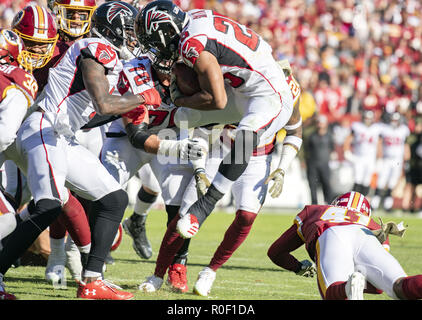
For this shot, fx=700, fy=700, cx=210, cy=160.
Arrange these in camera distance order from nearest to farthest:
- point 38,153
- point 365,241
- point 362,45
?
1. point 365,241
2. point 38,153
3. point 362,45

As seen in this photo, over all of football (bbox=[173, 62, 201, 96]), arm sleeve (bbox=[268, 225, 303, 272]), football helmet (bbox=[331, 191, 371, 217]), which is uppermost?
football (bbox=[173, 62, 201, 96])

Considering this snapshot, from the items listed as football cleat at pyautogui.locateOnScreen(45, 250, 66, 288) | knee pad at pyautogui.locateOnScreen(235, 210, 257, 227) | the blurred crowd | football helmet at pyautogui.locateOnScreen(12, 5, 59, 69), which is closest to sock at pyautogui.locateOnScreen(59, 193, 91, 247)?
football cleat at pyautogui.locateOnScreen(45, 250, 66, 288)

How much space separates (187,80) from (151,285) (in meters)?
1.45

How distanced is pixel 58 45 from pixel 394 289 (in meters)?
3.10

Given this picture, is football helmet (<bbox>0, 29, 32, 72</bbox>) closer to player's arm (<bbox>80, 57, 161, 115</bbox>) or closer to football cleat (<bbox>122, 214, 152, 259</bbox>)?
player's arm (<bbox>80, 57, 161, 115</bbox>)

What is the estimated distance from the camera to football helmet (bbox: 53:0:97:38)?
17.6ft

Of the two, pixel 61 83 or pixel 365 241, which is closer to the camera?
pixel 365 241

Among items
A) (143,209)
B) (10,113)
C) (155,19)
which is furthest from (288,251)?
(143,209)

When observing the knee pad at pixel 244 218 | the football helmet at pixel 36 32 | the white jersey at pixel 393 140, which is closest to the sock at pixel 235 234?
the knee pad at pixel 244 218

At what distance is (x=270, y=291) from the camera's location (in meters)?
5.07

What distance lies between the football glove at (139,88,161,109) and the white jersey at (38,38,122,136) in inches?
10.2

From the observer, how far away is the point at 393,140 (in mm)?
12805
